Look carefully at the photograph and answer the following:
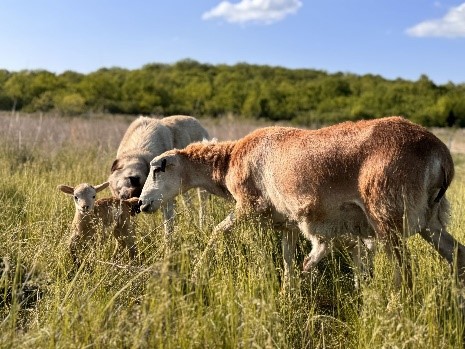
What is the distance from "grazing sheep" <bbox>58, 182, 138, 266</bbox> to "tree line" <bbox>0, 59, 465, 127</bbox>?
2458 centimetres

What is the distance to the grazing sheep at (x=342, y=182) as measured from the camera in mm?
4555

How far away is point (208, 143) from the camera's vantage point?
21.3ft

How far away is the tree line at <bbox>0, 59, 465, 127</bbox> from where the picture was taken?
34.2 meters

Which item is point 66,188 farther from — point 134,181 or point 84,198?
point 134,181

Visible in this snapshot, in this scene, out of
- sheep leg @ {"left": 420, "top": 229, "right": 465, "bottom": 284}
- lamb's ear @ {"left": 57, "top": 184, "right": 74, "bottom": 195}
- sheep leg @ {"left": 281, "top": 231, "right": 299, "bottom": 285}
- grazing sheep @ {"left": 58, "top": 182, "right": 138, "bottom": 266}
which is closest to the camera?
sheep leg @ {"left": 420, "top": 229, "right": 465, "bottom": 284}

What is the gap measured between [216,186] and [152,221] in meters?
1.50

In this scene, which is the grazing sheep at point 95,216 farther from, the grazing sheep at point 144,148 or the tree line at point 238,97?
the tree line at point 238,97

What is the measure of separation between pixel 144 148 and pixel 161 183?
6.60ft

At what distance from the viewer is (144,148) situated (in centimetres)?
810

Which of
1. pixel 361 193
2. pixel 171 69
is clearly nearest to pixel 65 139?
pixel 361 193

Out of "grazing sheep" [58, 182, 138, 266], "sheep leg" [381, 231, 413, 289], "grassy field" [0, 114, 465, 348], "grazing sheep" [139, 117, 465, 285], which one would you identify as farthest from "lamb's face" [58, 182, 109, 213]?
"sheep leg" [381, 231, 413, 289]

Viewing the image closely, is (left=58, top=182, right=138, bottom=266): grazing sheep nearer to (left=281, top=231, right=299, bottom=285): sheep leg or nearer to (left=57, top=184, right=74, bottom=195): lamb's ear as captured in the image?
(left=57, top=184, right=74, bottom=195): lamb's ear

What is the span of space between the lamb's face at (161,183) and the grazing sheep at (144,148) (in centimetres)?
23

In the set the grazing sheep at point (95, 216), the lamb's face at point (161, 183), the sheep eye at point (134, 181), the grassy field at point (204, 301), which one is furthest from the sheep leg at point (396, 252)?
the sheep eye at point (134, 181)
